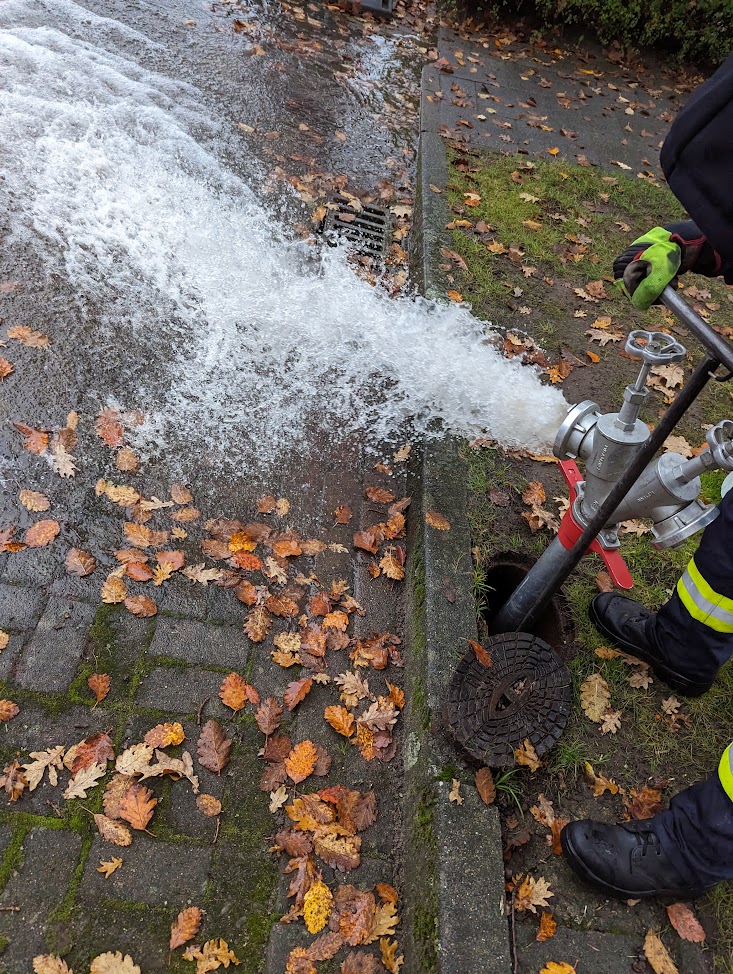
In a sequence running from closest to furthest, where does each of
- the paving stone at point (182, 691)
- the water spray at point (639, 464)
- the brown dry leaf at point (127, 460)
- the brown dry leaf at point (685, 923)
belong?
1. the water spray at point (639, 464)
2. the brown dry leaf at point (685, 923)
3. the paving stone at point (182, 691)
4. the brown dry leaf at point (127, 460)

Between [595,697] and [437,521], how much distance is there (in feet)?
3.32

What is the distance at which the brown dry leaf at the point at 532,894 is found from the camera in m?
2.29

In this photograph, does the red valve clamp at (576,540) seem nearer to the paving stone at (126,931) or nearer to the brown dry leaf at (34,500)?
the paving stone at (126,931)

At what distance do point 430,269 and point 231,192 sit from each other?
5.63 feet

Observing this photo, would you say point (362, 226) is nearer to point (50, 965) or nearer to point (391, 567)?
point (391, 567)

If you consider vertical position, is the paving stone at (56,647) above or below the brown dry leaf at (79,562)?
below

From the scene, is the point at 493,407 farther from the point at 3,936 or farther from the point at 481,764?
the point at 3,936

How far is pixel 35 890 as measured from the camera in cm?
223

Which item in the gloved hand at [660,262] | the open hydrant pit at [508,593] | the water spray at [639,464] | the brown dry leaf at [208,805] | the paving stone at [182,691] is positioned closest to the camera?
the water spray at [639,464]

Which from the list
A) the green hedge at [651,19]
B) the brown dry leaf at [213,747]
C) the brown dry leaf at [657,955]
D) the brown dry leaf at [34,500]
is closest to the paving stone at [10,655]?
the brown dry leaf at [34,500]

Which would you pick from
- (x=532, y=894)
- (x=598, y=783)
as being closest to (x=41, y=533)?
(x=532, y=894)

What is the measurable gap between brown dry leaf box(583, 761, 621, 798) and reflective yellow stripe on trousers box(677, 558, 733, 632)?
2.31 ft

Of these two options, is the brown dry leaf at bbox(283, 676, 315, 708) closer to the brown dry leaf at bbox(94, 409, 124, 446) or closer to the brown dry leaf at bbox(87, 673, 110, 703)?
the brown dry leaf at bbox(87, 673, 110, 703)

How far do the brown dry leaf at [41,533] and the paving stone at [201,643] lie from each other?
653 millimetres
